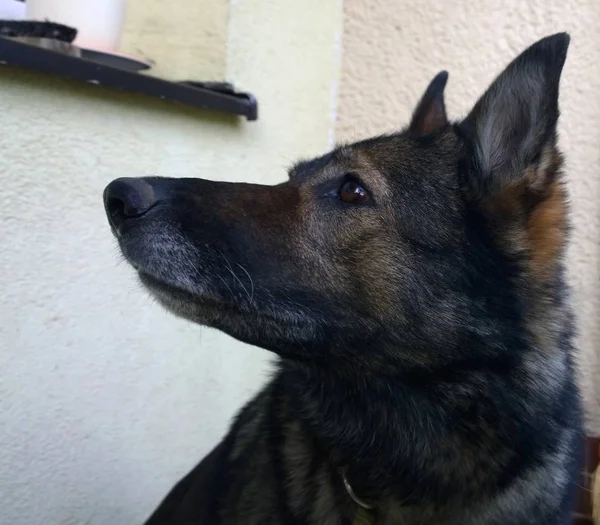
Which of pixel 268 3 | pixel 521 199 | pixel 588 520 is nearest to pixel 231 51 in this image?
pixel 268 3

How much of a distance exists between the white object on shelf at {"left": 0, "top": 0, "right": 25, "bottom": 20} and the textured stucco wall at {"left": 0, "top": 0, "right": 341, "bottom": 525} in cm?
28

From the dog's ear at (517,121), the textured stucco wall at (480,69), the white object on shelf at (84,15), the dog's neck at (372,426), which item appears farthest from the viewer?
the textured stucco wall at (480,69)

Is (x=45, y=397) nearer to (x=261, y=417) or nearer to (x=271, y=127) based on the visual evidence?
(x=261, y=417)

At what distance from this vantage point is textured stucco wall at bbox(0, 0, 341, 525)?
3.84 feet

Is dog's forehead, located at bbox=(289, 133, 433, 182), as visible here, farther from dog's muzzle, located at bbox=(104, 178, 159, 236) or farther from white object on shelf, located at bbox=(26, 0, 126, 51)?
white object on shelf, located at bbox=(26, 0, 126, 51)

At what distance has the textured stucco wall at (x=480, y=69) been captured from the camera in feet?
5.52

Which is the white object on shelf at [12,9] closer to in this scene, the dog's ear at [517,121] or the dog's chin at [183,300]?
the dog's chin at [183,300]

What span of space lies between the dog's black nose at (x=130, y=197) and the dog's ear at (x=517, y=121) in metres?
0.44

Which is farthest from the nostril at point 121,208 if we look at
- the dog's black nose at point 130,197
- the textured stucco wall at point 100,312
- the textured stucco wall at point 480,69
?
the textured stucco wall at point 480,69

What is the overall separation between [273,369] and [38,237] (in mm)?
515

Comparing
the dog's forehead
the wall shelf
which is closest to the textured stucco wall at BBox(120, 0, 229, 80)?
the wall shelf

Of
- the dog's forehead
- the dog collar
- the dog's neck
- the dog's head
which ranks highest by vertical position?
the dog's forehead

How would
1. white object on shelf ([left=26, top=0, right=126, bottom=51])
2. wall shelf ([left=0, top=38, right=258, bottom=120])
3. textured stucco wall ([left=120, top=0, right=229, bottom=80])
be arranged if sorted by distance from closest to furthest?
wall shelf ([left=0, top=38, right=258, bottom=120]), white object on shelf ([left=26, top=0, right=126, bottom=51]), textured stucco wall ([left=120, top=0, right=229, bottom=80])

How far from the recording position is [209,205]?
0.83m
